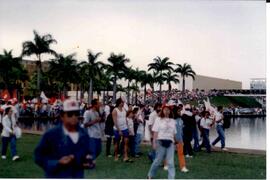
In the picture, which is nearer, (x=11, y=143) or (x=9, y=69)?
(x=11, y=143)

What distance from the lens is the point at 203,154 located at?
13.0m

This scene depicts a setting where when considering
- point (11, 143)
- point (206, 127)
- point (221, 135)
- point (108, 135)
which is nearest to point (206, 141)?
point (206, 127)

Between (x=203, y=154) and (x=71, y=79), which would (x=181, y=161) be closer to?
(x=203, y=154)

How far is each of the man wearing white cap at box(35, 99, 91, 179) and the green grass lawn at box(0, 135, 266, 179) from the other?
136 inches

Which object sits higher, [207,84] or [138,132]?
[207,84]

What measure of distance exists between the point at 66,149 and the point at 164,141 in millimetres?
3447

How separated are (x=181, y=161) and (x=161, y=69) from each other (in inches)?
→ 1515

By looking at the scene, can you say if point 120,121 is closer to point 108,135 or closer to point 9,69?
point 108,135

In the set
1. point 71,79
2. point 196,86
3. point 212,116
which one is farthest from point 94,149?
point 196,86

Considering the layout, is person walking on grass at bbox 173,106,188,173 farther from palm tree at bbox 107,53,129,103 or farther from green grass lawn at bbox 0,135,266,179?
palm tree at bbox 107,53,129,103

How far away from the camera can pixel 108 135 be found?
1227 centimetres

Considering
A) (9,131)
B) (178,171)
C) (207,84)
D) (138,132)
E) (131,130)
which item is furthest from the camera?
(207,84)

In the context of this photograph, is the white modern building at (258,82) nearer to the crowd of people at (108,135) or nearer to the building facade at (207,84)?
the crowd of people at (108,135)

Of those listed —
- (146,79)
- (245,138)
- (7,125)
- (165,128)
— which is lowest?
(245,138)
